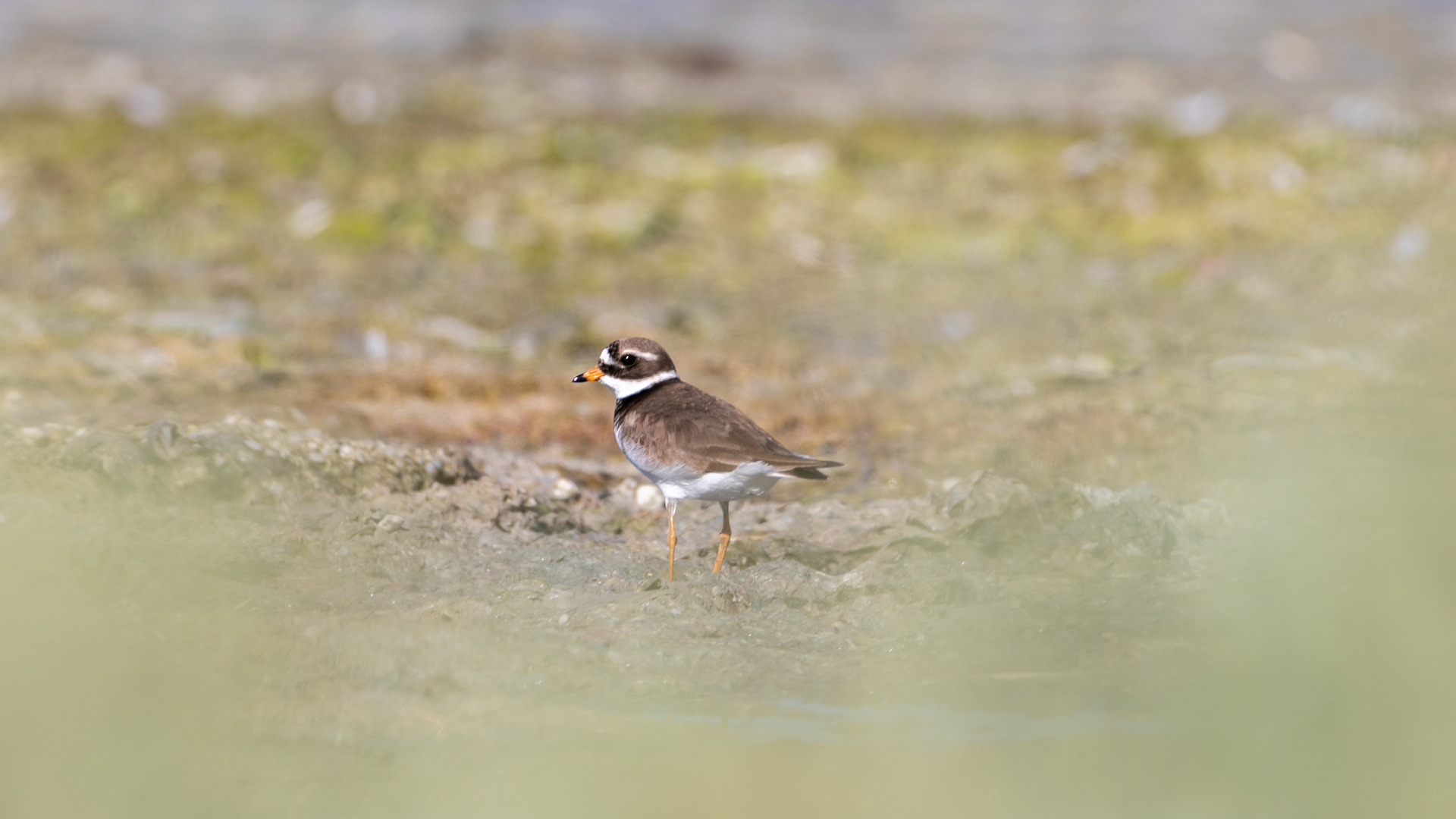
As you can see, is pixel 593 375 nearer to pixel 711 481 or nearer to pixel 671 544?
pixel 711 481

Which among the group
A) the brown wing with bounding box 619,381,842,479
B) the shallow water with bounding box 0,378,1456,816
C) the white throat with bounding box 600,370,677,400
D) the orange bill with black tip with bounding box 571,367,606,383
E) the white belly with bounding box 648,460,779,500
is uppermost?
the orange bill with black tip with bounding box 571,367,606,383

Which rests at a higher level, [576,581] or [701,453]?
[701,453]

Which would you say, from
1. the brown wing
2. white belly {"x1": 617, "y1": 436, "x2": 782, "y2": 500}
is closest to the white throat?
the brown wing

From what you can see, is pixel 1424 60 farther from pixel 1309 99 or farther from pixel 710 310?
pixel 710 310

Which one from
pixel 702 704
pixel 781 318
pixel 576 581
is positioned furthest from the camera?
pixel 781 318

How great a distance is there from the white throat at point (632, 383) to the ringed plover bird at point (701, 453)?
0.11m

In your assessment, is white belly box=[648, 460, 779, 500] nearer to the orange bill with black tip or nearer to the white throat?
the white throat

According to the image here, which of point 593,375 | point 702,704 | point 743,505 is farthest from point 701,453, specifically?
point 702,704

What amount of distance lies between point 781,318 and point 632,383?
3507mm

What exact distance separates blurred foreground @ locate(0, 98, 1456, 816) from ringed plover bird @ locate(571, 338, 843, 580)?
1.14 ft

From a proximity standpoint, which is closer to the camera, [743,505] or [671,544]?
[671,544]

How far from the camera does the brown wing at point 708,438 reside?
6.38 metres

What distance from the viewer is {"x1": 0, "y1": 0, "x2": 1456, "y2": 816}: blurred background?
14.1 feet

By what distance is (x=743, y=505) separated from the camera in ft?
24.8
